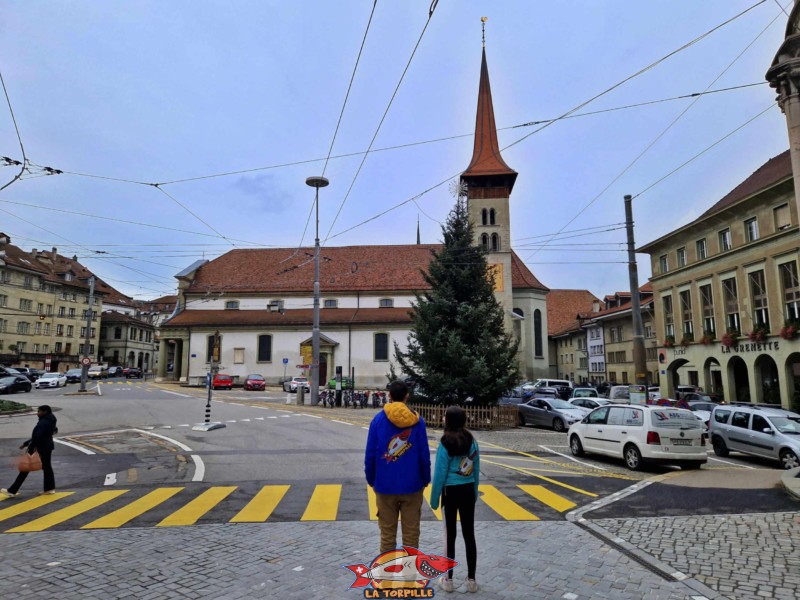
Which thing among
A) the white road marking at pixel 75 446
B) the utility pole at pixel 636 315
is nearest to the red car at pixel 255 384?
the white road marking at pixel 75 446

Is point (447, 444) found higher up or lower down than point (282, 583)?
higher up

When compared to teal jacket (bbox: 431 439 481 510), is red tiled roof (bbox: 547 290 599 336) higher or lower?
Result: higher

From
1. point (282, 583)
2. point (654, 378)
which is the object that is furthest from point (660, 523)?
point (654, 378)

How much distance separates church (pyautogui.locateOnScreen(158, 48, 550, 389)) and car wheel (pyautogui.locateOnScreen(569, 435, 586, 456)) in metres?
32.2

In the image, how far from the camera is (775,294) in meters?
28.4

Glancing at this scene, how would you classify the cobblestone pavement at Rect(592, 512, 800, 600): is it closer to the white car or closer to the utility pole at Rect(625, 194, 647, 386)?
the utility pole at Rect(625, 194, 647, 386)

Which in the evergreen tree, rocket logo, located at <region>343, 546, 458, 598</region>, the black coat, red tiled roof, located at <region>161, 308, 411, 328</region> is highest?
red tiled roof, located at <region>161, 308, 411, 328</region>

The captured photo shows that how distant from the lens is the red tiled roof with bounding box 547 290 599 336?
74250 mm

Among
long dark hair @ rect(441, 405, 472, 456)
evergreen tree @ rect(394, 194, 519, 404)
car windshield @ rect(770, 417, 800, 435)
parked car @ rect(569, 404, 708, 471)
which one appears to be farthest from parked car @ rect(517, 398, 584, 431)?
long dark hair @ rect(441, 405, 472, 456)

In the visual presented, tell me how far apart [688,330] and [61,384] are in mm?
51349

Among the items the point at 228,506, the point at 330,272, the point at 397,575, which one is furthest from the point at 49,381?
the point at 397,575

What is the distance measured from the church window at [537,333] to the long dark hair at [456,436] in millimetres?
52553

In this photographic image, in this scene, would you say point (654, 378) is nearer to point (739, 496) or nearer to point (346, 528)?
point (739, 496)

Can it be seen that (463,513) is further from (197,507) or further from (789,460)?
(789,460)
